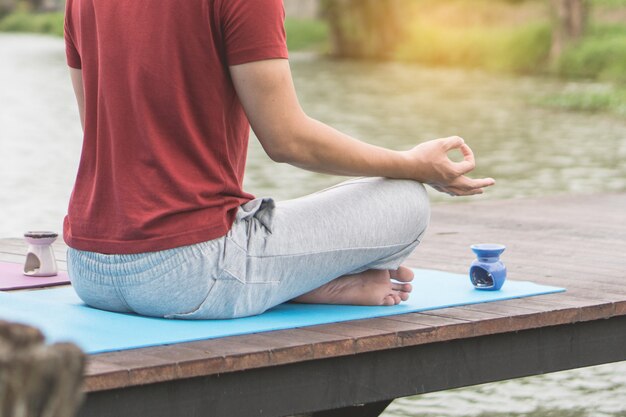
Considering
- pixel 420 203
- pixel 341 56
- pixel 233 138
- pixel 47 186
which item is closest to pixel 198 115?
pixel 233 138

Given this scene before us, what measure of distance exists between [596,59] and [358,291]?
2208 cm

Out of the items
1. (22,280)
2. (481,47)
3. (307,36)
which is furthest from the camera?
(307,36)

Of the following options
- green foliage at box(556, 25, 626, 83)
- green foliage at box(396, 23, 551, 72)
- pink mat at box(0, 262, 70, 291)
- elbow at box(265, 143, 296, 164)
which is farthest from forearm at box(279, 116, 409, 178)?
green foliage at box(396, 23, 551, 72)

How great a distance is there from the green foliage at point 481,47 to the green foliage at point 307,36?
5948 millimetres

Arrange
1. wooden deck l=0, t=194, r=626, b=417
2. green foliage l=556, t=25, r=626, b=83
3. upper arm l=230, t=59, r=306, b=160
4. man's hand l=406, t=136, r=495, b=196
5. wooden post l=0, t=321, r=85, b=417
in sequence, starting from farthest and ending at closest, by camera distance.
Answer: green foliage l=556, t=25, r=626, b=83 < man's hand l=406, t=136, r=495, b=196 < upper arm l=230, t=59, r=306, b=160 < wooden deck l=0, t=194, r=626, b=417 < wooden post l=0, t=321, r=85, b=417

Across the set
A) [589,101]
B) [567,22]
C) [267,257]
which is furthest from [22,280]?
[567,22]

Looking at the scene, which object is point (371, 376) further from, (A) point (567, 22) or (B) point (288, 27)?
(B) point (288, 27)

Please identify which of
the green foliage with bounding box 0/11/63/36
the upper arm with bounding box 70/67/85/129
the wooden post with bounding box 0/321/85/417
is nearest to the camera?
the wooden post with bounding box 0/321/85/417

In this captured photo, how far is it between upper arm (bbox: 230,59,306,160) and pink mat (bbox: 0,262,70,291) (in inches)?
38.1

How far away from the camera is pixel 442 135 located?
1425cm

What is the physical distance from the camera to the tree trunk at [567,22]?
2586 centimetres

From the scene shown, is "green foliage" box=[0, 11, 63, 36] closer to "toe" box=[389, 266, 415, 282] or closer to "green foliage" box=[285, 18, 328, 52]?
"green foliage" box=[285, 18, 328, 52]

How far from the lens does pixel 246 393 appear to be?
275 centimetres

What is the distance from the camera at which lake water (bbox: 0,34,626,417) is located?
4.61m
